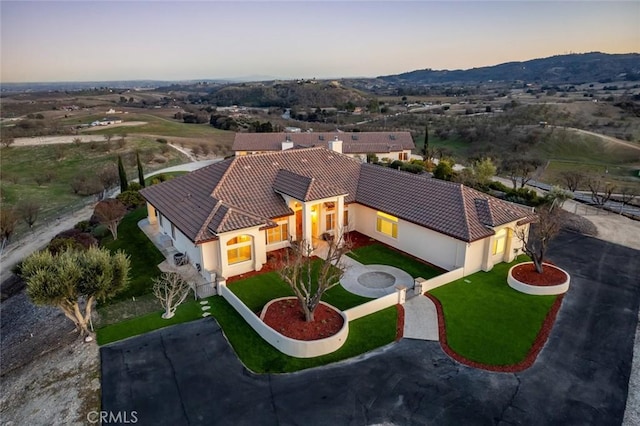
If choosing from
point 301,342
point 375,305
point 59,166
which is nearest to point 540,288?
point 375,305

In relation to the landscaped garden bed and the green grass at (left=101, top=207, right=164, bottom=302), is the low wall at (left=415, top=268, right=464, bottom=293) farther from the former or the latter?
the green grass at (left=101, top=207, right=164, bottom=302)

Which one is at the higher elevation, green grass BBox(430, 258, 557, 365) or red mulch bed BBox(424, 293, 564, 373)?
green grass BBox(430, 258, 557, 365)

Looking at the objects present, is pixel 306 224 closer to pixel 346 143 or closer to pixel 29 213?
pixel 29 213

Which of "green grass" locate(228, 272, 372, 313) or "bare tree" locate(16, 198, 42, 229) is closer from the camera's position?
"green grass" locate(228, 272, 372, 313)

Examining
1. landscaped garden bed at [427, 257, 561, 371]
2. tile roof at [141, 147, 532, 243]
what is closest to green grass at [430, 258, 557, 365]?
landscaped garden bed at [427, 257, 561, 371]

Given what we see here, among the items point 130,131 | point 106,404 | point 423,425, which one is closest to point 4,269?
point 106,404

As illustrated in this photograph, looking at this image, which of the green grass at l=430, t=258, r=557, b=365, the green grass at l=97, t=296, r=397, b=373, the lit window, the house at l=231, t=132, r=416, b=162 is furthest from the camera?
the house at l=231, t=132, r=416, b=162
